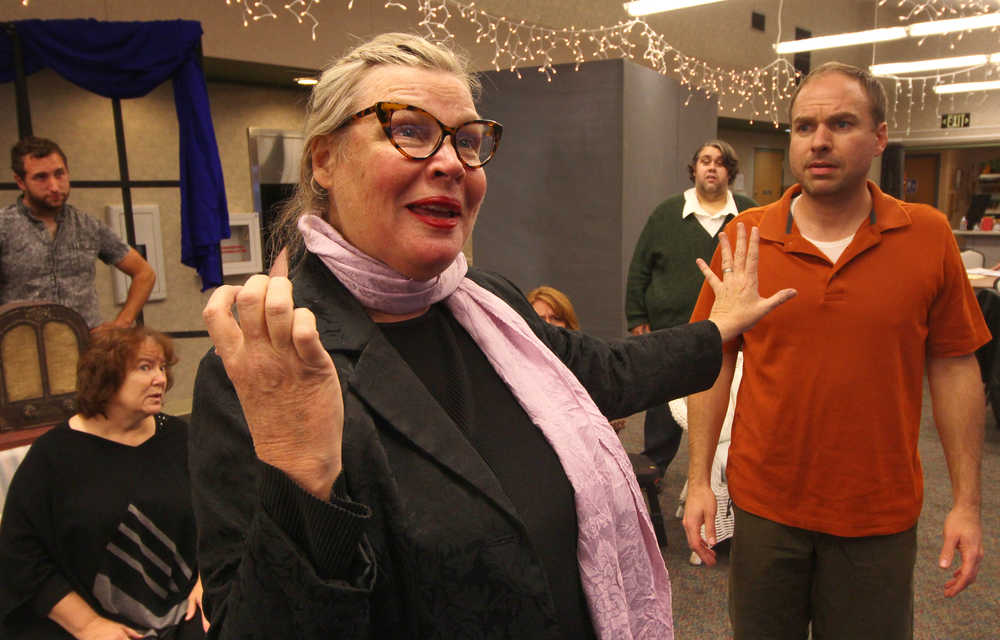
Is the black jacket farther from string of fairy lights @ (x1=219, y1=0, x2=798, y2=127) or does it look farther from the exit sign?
the exit sign

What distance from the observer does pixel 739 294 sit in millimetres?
1390

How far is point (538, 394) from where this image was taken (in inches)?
41.7

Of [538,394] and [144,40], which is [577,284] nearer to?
[144,40]

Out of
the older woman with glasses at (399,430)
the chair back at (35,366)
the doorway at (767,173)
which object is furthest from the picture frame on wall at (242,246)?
the doorway at (767,173)

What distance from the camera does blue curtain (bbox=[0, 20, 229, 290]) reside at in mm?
3678

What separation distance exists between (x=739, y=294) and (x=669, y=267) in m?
2.07

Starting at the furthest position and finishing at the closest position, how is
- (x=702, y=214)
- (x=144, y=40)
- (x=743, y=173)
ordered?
(x=743, y=173)
(x=144, y=40)
(x=702, y=214)

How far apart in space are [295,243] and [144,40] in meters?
3.63

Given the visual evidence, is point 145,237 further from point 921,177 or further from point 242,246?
point 921,177

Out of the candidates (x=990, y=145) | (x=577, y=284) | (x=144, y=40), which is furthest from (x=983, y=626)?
(x=990, y=145)

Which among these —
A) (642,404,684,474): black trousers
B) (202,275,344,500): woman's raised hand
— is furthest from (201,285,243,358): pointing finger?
(642,404,684,474): black trousers

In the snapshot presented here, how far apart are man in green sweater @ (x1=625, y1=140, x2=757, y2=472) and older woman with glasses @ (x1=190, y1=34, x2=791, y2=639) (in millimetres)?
2242

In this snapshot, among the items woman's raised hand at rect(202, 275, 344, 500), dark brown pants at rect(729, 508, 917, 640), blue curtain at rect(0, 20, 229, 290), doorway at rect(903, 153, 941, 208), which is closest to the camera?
woman's raised hand at rect(202, 275, 344, 500)

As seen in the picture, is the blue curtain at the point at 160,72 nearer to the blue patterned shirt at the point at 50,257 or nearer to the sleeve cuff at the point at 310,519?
the blue patterned shirt at the point at 50,257
